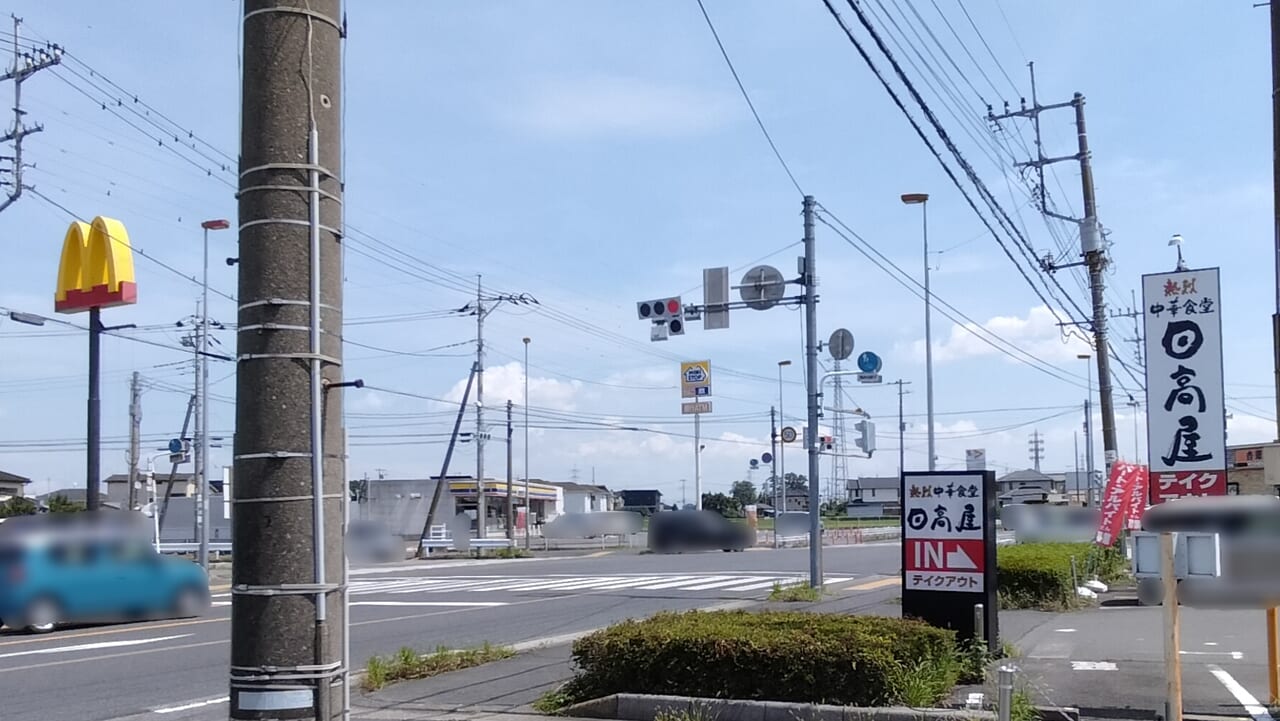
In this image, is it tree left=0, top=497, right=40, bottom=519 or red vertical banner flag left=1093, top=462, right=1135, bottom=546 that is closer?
red vertical banner flag left=1093, top=462, right=1135, bottom=546

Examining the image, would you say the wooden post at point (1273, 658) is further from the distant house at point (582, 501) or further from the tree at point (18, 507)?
the distant house at point (582, 501)

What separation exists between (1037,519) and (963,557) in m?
19.9

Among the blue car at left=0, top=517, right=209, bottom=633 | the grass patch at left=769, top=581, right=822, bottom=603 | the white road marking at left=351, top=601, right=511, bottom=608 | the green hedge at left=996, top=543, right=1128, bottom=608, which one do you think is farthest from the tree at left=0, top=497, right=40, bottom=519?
the green hedge at left=996, top=543, right=1128, bottom=608

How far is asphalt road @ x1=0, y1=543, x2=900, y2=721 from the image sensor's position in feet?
39.5

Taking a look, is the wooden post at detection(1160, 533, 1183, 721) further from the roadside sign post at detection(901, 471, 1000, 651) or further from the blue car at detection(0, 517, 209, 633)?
the blue car at detection(0, 517, 209, 633)

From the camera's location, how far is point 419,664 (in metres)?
11.8

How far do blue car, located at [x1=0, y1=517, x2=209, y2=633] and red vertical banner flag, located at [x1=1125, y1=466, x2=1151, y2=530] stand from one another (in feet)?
63.2

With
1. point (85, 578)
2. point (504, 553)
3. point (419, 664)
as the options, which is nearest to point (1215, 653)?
point (419, 664)

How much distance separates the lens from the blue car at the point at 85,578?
18.8 metres

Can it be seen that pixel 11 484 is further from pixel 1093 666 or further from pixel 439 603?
pixel 1093 666

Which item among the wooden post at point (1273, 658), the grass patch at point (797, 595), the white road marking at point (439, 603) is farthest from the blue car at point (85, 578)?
the wooden post at point (1273, 658)

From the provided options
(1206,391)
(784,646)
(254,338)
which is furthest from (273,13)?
(1206,391)

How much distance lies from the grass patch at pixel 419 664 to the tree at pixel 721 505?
7203 cm

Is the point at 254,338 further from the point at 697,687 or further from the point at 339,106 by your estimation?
the point at 697,687
